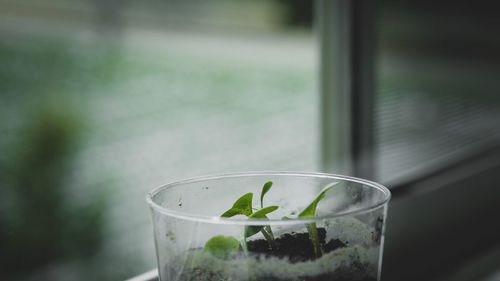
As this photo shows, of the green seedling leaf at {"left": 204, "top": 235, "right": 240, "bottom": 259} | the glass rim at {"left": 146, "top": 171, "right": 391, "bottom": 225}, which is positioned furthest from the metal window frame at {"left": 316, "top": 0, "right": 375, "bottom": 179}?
the green seedling leaf at {"left": 204, "top": 235, "right": 240, "bottom": 259}

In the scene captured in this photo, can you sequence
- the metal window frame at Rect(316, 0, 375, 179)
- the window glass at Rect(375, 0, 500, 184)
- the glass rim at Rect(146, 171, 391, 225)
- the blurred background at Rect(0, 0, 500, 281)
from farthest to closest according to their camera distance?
the window glass at Rect(375, 0, 500, 184) < the metal window frame at Rect(316, 0, 375, 179) < the blurred background at Rect(0, 0, 500, 281) < the glass rim at Rect(146, 171, 391, 225)

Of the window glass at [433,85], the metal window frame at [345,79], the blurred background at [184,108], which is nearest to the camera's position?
the blurred background at [184,108]

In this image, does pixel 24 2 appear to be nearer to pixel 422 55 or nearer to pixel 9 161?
pixel 9 161

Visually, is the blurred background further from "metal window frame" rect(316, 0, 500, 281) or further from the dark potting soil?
the dark potting soil

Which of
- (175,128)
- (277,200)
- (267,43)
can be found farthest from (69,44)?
(267,43)

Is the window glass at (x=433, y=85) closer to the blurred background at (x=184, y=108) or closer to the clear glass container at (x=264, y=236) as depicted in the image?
the blurred background at (x=184, y=108)

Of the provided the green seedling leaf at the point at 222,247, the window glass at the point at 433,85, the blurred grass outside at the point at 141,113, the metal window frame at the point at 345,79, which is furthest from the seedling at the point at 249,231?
the window glass at the point at 433,85

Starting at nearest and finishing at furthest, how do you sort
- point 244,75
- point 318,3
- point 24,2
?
1. point 24,2
2. point 318,3
3. point 244,75
